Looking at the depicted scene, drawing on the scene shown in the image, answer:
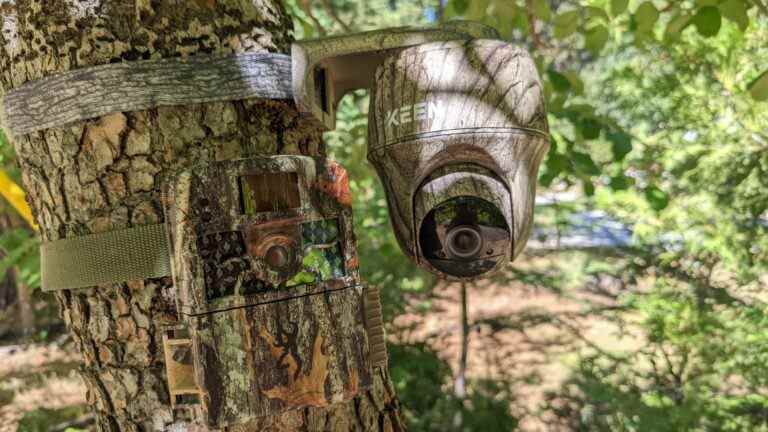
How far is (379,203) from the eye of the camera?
335 cm

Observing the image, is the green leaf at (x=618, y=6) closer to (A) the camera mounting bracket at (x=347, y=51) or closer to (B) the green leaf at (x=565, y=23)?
(B) the green leaf at (x=565, y=23)

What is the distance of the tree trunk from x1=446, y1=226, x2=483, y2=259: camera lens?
1.18 ft

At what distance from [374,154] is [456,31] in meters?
0.25

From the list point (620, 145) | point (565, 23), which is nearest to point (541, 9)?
point (565, 23)

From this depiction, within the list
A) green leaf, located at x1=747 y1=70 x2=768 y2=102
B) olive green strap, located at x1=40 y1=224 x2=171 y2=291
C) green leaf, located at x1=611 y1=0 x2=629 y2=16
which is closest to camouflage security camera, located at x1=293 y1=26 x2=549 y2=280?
olive green strap, located at x1=40 y1=224 x2=171 y2=291

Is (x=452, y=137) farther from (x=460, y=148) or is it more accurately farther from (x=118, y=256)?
(x=118, y=256)

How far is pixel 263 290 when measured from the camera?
3.06ft

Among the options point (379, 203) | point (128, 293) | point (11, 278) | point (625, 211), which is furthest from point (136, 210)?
point (11, 278)

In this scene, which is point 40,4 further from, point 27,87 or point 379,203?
point 379,203

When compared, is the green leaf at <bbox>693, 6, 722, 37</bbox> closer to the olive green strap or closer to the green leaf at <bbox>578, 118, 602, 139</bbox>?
the green leaf at <bbox>578, 118, 602, 139</bbox>

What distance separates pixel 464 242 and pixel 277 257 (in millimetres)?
279


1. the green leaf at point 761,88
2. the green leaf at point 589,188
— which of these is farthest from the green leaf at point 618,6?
the green leaf at point 589,188

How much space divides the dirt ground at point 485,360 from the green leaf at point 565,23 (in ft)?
5.93

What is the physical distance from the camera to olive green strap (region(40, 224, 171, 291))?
3.37 feet
